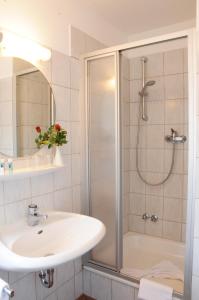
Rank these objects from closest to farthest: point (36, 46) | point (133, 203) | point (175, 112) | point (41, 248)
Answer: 1. point (41, 248)
2. point (36, 46)
3. point (175, 112)
4. point (133, 203)

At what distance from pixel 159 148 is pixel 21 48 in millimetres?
1651

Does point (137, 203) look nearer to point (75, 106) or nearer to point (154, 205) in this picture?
point (154, 205)

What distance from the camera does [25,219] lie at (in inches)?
61.2

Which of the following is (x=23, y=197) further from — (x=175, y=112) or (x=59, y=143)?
(x=175, y=112)

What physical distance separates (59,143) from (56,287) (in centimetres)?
106

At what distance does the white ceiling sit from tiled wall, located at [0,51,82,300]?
22.4 inches

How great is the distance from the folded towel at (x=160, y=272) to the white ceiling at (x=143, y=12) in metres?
2.15

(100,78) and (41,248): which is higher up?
(100,78)

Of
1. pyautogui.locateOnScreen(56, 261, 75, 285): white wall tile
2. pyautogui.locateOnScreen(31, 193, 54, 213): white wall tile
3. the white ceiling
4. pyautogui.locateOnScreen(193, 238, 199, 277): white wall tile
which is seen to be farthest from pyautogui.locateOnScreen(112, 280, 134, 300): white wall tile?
the white ceiling

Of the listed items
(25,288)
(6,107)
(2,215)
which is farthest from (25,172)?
(25,288)

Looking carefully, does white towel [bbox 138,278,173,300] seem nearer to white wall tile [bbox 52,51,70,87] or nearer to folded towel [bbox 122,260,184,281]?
folded towel [bbox 122,260,184,281]

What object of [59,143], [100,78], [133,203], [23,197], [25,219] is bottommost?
[133,203]

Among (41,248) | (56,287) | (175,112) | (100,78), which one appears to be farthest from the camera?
(175,112)

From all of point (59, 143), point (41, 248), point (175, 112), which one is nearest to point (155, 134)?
point (175, 112)
